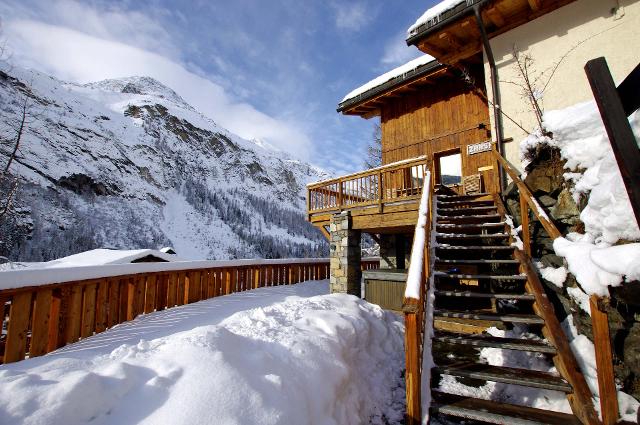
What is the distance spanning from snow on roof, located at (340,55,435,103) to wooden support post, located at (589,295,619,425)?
8.62m

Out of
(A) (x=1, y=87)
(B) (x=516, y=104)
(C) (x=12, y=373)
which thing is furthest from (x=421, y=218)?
(A) (x=1, y=87)

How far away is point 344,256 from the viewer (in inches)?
346

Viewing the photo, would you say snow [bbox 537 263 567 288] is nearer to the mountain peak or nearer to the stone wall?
the stone wall

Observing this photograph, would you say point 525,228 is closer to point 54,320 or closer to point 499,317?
point 499,317

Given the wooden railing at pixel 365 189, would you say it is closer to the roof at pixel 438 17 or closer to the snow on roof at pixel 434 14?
the roof at pixel 438 17

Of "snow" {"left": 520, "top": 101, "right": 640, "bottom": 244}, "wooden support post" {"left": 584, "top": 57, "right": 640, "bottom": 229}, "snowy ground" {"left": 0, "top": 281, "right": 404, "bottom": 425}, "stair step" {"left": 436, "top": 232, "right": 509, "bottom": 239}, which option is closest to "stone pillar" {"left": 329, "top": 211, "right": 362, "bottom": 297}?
"stair step" {"left": 436, "top": 232, "right": 509, "bottom": 239}

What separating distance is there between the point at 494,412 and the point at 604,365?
0.92 meters

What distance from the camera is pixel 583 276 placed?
10.0 feet

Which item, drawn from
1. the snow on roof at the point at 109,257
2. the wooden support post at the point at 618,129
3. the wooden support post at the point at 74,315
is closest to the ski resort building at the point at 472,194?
the wooden support post at the point at 618,129

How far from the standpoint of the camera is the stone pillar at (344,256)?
28.2 feet

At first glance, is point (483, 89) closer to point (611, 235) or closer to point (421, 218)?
point (421, 218)

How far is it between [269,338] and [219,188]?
73.2m

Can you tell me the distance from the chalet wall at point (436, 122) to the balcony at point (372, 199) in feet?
3.54

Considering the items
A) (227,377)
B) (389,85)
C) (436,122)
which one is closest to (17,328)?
(227,377)
